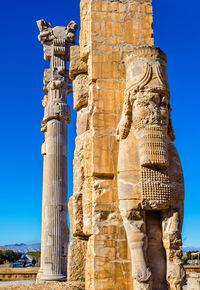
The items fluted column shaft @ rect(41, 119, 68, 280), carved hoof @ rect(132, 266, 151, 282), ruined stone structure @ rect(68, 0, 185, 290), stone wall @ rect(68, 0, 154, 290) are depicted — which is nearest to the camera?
carved hoof @ rect(132, 266, 151, 282)

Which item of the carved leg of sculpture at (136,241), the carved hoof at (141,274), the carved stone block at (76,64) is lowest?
the carved hoof at (141,274)

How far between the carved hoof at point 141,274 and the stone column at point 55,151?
8.75m

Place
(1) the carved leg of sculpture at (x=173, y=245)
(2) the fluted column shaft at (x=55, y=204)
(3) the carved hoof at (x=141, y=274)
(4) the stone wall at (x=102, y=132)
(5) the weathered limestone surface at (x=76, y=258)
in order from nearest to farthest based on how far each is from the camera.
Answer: (3) the carved hoof at (x=141, y=274) < (1) the carved leg of sculpture at (x=173, y=245) < (4) the stone wall at (x=102, y=132) < (5) the weathered limestone surface at (x=76, y=258) < (2) the fluted column shaft at (x=55, y=204)

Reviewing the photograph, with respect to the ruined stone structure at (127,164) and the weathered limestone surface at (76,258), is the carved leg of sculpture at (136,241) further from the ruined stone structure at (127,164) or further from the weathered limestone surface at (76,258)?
the weathered limestone surface at (76,258)

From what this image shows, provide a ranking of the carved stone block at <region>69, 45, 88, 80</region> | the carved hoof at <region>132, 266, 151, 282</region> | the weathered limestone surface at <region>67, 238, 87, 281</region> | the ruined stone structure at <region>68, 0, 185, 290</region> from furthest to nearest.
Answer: the carved stone block at <region>69, 45, 88, 80</region> → the weathered limestone surface at <region>67, 238, 87, 281</region> → the ruined stone structure at <region>68, 0, 185, 290</region> → the carved hoof at <region>132, 266, 151, 282</region>

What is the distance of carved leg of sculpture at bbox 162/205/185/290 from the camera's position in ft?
15.1

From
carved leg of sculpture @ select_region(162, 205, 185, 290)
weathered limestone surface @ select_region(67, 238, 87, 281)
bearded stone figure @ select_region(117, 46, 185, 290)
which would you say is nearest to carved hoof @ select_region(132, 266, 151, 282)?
bearded stone figure @ select_region(117, 46, 185, 290)

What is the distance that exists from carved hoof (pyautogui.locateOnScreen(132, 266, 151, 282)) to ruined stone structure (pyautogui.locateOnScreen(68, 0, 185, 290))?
11 millimetres

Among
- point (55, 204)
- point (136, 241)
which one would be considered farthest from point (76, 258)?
point (55, 204)

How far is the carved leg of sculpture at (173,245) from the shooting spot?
4.60 m

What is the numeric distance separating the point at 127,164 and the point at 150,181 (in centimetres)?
34

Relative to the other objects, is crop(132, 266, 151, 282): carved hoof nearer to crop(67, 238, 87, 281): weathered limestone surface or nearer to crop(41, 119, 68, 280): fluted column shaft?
crop(67, 238, 87, 281): weathered limestone surface

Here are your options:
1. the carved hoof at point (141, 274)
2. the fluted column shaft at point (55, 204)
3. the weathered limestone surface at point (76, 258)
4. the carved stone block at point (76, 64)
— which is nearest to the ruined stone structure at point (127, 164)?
the carved hoof at point (141, 274)

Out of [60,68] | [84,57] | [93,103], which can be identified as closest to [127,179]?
[93,103]
